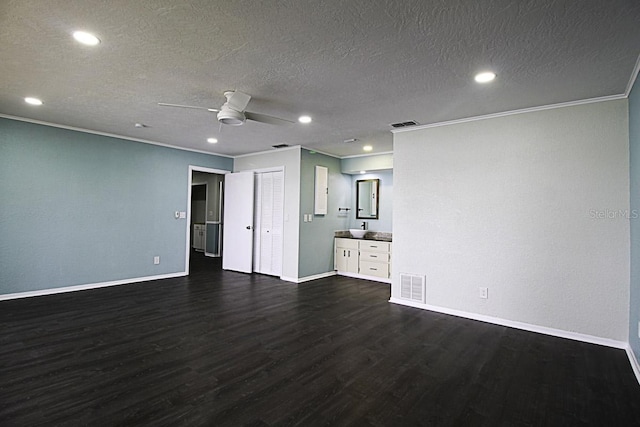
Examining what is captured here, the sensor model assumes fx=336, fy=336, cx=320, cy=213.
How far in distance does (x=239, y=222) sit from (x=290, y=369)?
14.8 feet

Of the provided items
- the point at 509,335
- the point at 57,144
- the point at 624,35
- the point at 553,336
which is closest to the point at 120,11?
the point at 624,35

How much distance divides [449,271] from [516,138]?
1.71 metres

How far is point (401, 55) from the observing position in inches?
98.4

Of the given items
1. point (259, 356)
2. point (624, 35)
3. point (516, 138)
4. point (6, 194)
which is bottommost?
point (259, 356)

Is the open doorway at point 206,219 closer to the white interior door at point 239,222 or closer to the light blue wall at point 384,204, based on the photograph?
the white interior door at point 239,222

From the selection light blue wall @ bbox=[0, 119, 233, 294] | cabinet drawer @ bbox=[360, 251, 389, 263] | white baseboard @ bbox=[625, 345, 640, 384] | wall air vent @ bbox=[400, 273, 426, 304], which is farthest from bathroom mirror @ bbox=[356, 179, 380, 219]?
white baseboard @ bbox=[625, 345, 640, 384]

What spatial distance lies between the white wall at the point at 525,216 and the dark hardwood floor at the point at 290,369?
0.40m

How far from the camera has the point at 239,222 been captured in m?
6.78

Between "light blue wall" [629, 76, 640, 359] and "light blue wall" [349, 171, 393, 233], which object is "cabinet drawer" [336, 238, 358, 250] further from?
"light blue wall" [629, 76, 640, 359]

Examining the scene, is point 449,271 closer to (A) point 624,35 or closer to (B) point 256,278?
(A) point 624,35

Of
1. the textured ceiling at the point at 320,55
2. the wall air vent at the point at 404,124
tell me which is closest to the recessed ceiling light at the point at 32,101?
the textured ceiling at the point at 320,55

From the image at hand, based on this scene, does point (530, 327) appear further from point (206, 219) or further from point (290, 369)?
point (206, 219)

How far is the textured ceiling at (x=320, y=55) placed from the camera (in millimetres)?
1979

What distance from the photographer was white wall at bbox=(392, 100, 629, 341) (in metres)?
3.22
